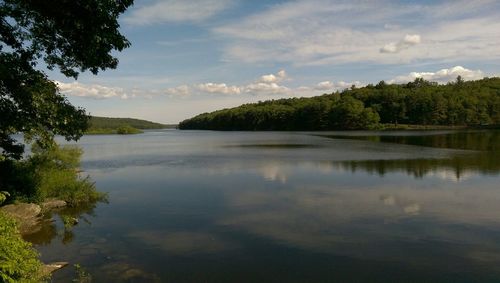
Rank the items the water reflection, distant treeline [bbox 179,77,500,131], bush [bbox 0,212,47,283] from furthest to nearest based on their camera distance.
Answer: distant treeline [bbox 179,77,500,131] < the water reflection < bush [bbox 0,212,47,283]

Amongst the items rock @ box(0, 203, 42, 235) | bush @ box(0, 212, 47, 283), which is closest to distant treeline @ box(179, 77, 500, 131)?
rock @ box(0, 203, 42, 235)

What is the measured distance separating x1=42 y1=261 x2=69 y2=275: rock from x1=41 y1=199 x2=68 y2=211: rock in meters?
11.0

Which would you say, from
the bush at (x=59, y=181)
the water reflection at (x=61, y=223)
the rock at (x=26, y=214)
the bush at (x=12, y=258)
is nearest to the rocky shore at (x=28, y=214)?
the rock at (x=26, y=214)

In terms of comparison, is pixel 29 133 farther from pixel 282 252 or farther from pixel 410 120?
pixel 410 120

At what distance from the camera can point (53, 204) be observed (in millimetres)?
26969

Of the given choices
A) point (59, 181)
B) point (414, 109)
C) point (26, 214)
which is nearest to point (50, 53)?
point (26, 214)

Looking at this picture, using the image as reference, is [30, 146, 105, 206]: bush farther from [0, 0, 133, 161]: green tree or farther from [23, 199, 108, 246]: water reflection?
[0, 0, 133, 161]: green tree

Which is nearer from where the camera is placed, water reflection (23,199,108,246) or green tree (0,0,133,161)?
green tree (0,0,133,161)

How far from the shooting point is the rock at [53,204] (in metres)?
26.2

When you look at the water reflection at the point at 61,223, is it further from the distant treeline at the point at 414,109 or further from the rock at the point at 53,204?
the distant treeline at the point at 414,109

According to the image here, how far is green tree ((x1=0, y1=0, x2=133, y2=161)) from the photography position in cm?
1359

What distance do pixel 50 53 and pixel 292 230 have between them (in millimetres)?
12936

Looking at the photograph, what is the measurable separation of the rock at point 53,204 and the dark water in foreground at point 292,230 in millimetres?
2325

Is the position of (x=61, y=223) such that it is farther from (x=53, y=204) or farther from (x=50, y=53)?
(x=50, y=53)
